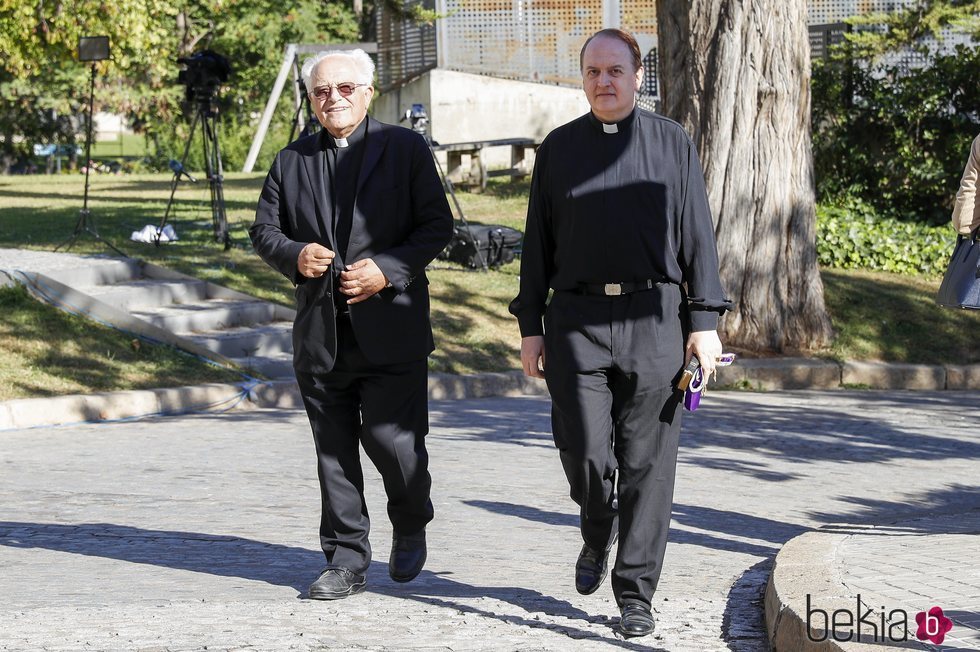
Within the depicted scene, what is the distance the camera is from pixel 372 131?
17.8 ft

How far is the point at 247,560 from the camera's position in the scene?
6098 mm

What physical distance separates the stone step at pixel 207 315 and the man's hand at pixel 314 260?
791 centimetres

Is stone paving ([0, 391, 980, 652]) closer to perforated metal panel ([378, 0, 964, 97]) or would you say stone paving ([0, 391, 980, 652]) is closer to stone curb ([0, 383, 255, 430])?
stone curb ([0, 383, 255, 430])

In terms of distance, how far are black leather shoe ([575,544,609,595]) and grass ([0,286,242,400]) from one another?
675cm

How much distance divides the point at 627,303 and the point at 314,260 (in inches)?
44.4

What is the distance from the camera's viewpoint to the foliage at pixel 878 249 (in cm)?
1569

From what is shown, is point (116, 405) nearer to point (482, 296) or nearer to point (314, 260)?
point (482, 296)

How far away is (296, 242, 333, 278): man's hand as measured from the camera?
5172 mm

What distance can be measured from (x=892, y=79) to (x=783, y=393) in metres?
7.10

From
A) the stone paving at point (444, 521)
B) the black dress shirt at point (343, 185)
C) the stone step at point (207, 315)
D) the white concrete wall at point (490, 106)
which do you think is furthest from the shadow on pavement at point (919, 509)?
the white concrete wall at point (490, 106)

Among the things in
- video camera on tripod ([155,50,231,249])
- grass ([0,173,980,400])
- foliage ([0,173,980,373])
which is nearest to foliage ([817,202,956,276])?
foliage ([0,173,980,373])

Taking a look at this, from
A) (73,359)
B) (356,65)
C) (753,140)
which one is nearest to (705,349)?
(356,65)

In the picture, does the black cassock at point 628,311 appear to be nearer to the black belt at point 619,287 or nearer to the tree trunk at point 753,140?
the black belt at point 619,287

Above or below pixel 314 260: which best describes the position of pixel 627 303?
below
